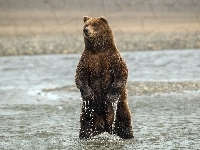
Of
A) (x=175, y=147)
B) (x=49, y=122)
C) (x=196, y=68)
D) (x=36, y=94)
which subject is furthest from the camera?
(x=196, y=68)

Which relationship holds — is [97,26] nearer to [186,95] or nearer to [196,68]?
[186,95]

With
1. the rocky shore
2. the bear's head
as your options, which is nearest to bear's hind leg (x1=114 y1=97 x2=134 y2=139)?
the bear's head

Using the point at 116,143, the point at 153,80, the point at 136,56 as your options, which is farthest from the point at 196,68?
the point at 116,143

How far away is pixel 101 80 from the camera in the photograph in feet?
24.6

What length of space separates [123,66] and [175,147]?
105 cm

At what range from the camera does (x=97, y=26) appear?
24.4ft

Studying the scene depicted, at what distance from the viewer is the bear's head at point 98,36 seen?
735 centimetres

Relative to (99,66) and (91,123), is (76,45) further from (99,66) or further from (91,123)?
(99,66)

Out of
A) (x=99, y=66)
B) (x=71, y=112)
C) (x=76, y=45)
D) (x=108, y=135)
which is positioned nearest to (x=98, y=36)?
(x=99, y=66)

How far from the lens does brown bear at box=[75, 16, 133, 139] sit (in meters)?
7.39

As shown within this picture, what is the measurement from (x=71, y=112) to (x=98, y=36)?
3.22m

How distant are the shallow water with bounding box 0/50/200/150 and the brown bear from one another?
0.26 m

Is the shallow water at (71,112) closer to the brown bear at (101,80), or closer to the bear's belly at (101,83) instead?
the brown bear at (101,80)

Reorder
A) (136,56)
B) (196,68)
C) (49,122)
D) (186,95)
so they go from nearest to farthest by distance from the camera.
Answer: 1. (49,122)
2. (186,95)
3. (196,68)
4. (136,56)
